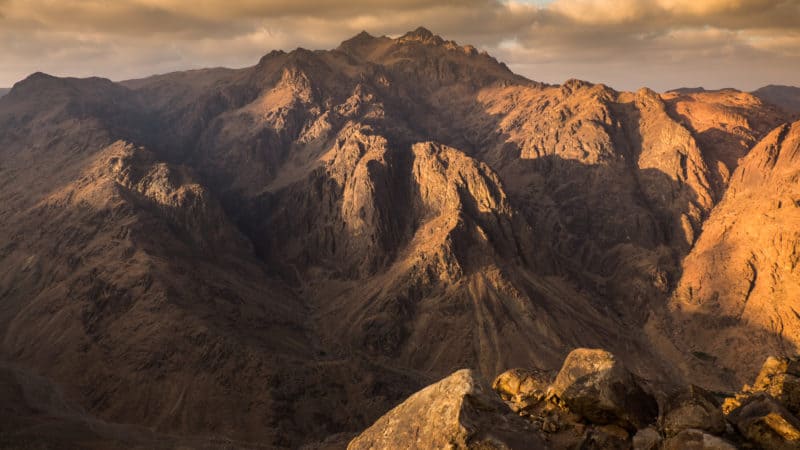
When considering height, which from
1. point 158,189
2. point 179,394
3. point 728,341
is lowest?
point 728,341

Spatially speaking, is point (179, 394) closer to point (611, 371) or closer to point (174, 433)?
point (174, 433)

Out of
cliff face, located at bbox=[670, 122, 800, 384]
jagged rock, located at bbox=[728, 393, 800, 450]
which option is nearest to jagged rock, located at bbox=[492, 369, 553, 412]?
jagged rock, located at bbox=[728, 393, 800, 450]

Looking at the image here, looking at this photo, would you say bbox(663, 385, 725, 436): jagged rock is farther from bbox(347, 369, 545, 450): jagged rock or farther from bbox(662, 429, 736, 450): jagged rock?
bbox(347, 369, 545, 450): jagged rock

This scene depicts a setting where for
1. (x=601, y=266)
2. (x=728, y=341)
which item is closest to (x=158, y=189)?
(x=601, y=266)

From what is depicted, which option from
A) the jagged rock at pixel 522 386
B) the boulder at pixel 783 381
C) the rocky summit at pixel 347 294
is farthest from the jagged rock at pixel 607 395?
the rocky summit at pixel 347 294

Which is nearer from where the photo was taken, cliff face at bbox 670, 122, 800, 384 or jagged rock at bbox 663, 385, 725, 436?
jagged rock at bbox 663, 385, 725, 436

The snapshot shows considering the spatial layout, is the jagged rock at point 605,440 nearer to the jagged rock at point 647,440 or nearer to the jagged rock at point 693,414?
the jagged rock at point 647,440
